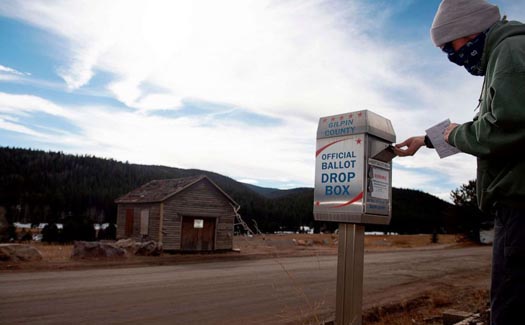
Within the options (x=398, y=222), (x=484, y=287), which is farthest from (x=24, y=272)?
(x=398, y=222)

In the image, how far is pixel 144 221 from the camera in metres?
25.4

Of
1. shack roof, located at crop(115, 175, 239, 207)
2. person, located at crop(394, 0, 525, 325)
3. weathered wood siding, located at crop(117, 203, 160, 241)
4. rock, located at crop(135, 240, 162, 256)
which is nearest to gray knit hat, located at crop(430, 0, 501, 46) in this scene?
person, located at crop(394, 0, 525, 325)

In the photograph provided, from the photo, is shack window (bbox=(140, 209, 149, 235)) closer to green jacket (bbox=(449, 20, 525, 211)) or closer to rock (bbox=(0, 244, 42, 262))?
rock (bbox=(0, 244, 42, 262))

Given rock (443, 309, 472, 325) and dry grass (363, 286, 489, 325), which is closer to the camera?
rock (443, 309, 472, 325)

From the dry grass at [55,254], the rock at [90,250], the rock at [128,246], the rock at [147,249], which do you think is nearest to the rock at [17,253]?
the dry grass at [55,254]

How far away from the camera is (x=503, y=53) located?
1.56 m

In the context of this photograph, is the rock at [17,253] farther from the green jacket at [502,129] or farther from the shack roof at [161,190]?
the green jacket at [502,129]

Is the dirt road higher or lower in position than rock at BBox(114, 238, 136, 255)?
higher

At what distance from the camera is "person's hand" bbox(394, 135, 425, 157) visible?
2236 mm

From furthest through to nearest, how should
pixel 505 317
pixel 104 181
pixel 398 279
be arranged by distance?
pixel 104 181 → pixel 398 279 → pixel 505 317

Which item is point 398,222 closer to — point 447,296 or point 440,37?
A: point 447,296

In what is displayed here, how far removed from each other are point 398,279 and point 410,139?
11.0 meters

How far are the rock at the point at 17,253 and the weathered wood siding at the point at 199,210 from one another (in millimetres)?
8374

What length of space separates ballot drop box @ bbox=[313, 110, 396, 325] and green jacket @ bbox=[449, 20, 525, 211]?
120 centimetres
